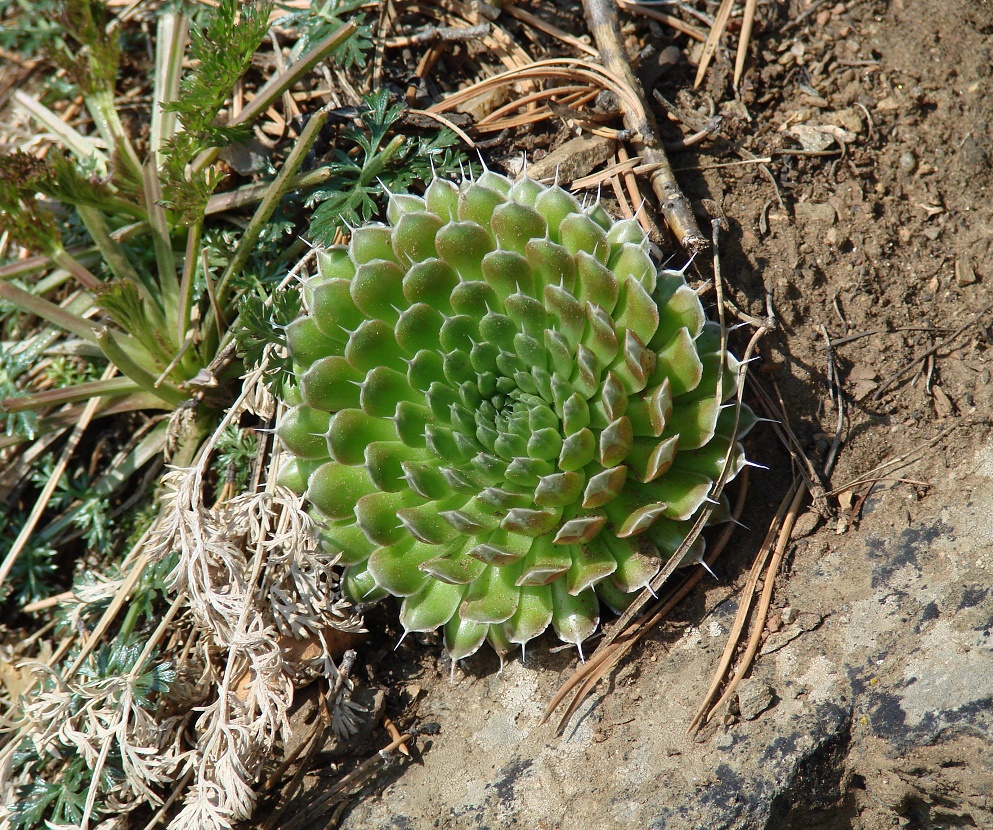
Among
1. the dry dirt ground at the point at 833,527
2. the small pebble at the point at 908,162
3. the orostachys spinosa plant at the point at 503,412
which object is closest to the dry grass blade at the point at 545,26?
the dry dirt ground at the point at 833,527

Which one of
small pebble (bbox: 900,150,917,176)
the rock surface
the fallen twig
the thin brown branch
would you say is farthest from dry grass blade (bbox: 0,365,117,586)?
small pebble (bbox: 900,150,917,176)

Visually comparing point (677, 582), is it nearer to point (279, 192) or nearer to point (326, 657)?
point (326, 657)

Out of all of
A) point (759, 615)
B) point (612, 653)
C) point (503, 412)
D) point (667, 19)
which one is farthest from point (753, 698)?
point (667, 19)

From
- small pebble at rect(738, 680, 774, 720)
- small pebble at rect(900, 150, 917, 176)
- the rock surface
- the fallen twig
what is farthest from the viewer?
small pebble at rect(900, 150, 917, 176)

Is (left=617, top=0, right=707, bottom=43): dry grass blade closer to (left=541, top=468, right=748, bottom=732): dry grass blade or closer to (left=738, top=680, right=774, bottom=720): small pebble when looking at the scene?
(left=541, top=468, right=748, bottom=732): dry grass blade

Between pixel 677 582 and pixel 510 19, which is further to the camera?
pixel 510 19

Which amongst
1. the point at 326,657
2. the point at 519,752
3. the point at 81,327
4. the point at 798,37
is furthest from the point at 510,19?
the point at 519,752
